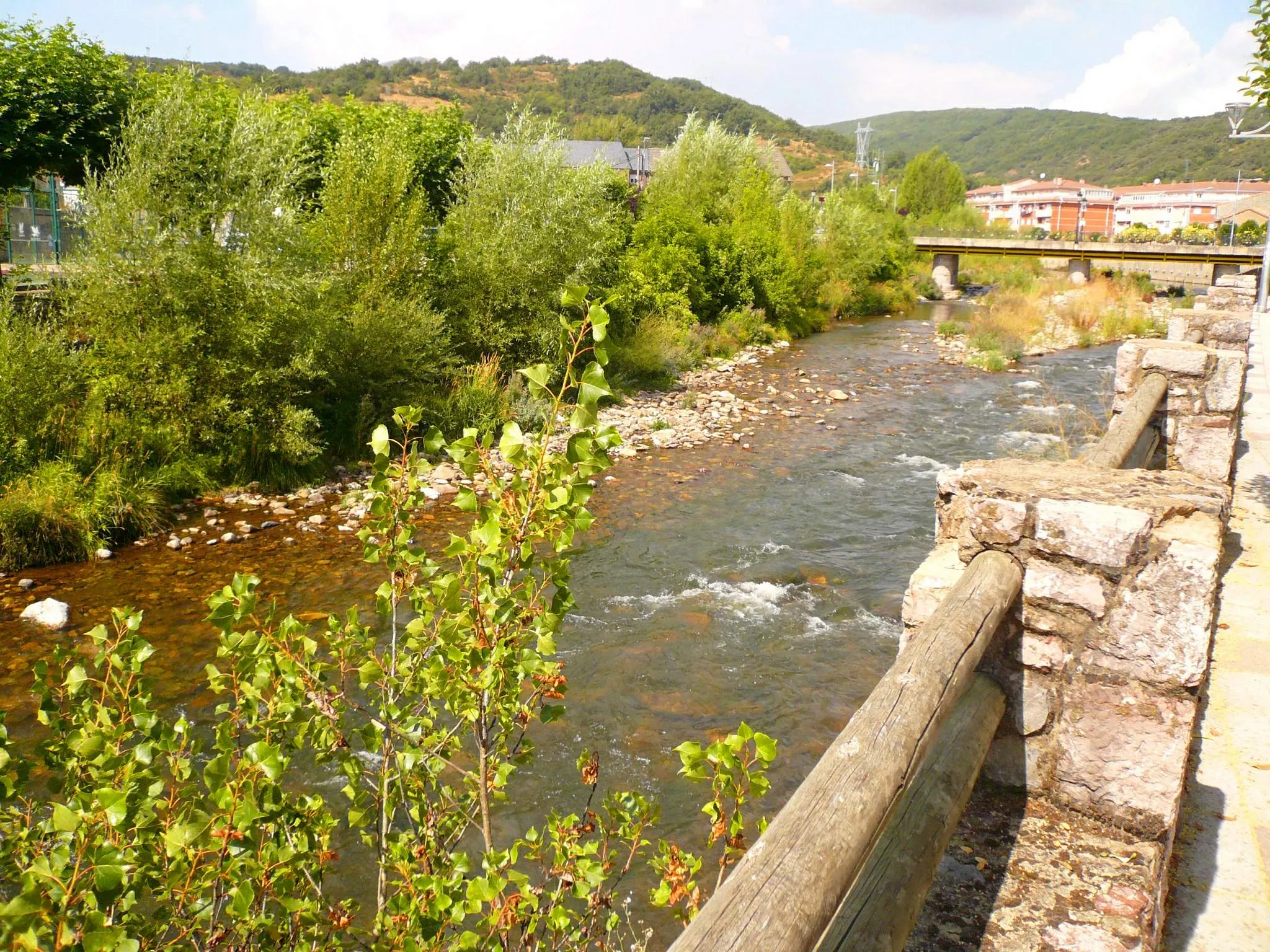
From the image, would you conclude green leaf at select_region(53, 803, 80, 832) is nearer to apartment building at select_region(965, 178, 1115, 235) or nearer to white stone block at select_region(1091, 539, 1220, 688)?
white stone block at select_region(1091, 539, 1220, 688)

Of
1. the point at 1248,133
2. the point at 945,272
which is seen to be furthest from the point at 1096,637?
the point at 945,272

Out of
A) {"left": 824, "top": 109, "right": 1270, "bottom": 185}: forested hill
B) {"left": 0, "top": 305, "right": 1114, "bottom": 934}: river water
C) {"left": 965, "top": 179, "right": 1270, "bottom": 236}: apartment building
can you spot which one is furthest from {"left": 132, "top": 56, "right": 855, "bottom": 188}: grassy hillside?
{"left": 0, "top": 305, "right": 1114, "bottom": 934}: river water

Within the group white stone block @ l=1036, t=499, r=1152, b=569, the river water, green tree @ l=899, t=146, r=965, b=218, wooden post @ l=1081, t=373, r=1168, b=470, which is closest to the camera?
white stone block @ l=1036, t=499, r=1152, b=569

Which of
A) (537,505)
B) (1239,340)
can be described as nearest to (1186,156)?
(1239,340)

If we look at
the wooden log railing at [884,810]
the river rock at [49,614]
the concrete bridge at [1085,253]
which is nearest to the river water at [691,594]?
the river rock at [49,614]

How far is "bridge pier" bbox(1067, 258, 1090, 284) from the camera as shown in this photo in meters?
39.3

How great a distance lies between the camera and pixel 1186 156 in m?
134

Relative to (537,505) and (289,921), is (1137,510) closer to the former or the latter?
(537,505)

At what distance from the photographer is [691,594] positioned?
8.31 m

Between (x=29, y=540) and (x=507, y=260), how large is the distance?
28.7 ft

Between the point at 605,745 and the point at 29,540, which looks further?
the point at 29,540

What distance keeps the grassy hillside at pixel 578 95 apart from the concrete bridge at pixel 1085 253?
76179 millimetres

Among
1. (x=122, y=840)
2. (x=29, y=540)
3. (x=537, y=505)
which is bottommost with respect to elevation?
(x=29, y=540)

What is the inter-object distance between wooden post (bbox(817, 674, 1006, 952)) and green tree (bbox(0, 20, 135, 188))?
50.9ft
